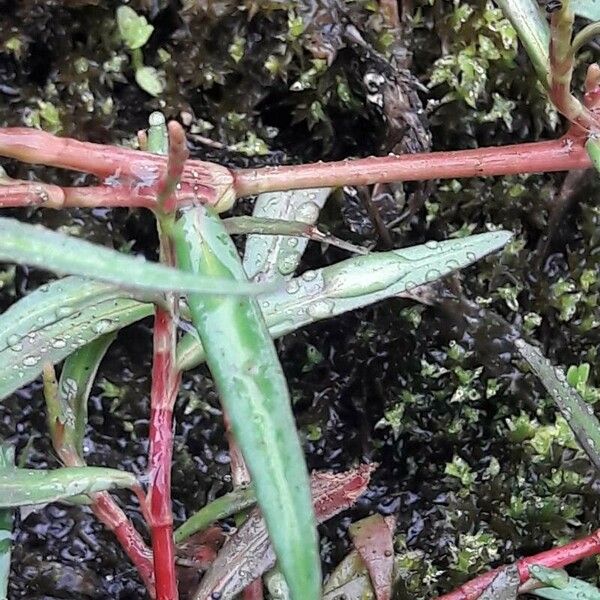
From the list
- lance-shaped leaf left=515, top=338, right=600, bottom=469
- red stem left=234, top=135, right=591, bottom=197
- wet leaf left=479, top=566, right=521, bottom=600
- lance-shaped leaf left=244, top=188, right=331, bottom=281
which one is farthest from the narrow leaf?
wet leaf left=479, top=566, right=521, bottom=600

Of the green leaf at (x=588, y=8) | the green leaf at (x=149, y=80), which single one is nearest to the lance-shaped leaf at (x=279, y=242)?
the green leaf at (x=149, y=80)

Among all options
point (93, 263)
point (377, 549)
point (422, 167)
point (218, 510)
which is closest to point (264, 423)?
point (93, 263)

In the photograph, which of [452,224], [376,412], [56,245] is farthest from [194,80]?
[56,245]

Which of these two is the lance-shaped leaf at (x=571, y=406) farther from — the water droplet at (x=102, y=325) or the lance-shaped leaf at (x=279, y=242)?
the water droplet at (x=102, y=325)

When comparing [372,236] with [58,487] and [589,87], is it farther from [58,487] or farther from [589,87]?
[58,487]

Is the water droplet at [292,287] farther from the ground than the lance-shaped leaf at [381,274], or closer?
farther from the ground
